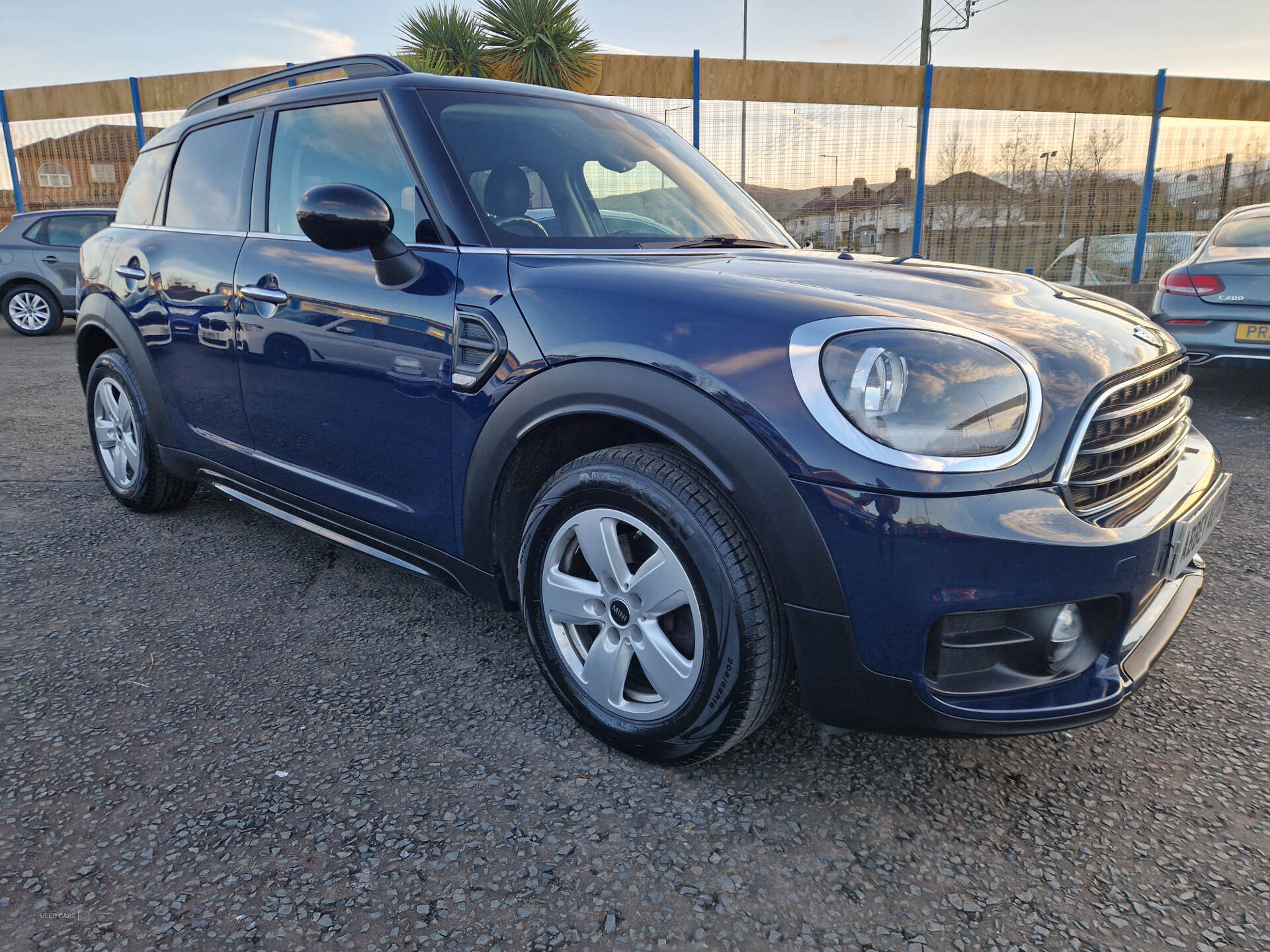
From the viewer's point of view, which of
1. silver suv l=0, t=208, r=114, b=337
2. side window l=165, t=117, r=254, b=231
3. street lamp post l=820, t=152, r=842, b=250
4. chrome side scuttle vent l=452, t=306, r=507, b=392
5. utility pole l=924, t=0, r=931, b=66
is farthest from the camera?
utility pole l=924, t=0, r=931, b=66

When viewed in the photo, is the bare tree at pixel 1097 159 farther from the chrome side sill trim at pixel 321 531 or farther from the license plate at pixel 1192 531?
the chrome side sill trim at pixel 321 531

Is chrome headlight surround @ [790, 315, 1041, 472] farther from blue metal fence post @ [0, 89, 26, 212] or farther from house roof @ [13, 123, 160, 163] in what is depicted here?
blue metal fence post @ [0, 89, 26, 212]

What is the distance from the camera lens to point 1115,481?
1.68 metres

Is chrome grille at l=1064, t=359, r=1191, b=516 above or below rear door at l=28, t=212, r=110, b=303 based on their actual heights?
below

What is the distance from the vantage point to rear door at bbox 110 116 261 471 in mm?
2865

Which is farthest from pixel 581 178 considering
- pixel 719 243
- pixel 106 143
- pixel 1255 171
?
pixel 106 143

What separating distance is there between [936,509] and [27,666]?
247cm

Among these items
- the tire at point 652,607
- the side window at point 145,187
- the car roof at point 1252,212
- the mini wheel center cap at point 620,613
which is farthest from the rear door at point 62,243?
the car roof at point 1252,212

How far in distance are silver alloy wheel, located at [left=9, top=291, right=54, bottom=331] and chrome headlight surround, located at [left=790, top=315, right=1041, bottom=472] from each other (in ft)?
39.0

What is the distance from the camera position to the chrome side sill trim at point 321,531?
2.41m

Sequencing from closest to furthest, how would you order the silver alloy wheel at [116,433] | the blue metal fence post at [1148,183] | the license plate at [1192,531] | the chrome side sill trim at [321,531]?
the license plate at [1192,531]
the chrome side sill trim at [321,531]
the silver alloy wheel at [116,433]
the blue metal fence post at [1148,183]

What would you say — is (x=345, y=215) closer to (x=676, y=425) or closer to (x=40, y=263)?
(x=676, y=425)

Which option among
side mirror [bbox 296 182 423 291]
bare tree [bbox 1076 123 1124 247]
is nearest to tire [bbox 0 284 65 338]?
side mirror [bbox 296 182 423 291]

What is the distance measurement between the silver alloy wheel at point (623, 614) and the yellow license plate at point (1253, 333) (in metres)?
5.16
